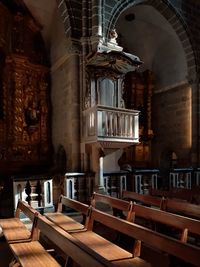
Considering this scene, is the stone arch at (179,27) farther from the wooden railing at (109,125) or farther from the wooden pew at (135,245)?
the wooden pew at (135,245)

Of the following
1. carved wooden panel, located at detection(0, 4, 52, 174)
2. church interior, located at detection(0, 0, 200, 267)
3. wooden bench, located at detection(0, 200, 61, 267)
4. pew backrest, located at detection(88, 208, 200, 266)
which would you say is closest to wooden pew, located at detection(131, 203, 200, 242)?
church interior, located at detection(0, 0, 200, 267)

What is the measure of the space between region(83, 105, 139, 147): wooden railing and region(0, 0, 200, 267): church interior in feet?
0.09

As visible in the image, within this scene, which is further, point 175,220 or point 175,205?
point 175,205

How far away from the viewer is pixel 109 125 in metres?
7.12

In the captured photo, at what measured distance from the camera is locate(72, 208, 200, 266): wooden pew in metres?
2.22

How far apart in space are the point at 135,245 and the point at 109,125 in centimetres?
424

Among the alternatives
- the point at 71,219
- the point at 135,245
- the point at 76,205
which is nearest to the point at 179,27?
the point at 76,205

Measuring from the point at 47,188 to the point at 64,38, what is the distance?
474cm

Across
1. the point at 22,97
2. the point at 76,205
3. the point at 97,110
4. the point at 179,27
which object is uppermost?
the point at 179,27

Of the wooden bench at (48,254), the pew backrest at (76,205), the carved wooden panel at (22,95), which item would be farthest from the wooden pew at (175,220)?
the carved wooden panel at (22,95)

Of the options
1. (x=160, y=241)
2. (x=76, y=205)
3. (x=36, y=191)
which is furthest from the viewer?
(x=36, y=191)

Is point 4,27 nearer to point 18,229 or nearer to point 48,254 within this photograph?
point 18,229

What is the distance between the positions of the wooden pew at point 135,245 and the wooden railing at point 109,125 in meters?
3.46

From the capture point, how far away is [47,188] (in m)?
6.59
